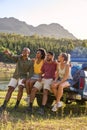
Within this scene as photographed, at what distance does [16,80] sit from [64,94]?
121 cm

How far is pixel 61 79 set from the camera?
9.01m

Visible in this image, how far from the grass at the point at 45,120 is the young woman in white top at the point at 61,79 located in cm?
42

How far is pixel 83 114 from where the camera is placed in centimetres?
934

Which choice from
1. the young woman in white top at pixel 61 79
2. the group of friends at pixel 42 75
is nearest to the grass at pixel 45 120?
the group of friends at pixel 42 75

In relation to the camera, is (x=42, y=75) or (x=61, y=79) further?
(x=42, y=75)

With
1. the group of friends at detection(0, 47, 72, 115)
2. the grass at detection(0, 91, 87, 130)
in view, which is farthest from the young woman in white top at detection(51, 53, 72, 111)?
the grass at detection(0, 91, 87, 130)

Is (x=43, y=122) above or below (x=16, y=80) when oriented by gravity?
below

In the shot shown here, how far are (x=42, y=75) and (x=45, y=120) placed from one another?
1.45 metres

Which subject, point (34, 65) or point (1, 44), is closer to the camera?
point (34, 65)

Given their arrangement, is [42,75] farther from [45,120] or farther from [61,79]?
[45,120]

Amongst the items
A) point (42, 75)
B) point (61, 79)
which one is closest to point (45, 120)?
point (61, 79)

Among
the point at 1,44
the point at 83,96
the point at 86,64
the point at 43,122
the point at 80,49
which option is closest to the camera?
the point at 43,122

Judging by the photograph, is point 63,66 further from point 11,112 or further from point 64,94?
point 11,112

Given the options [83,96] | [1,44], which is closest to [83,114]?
[83,96]
